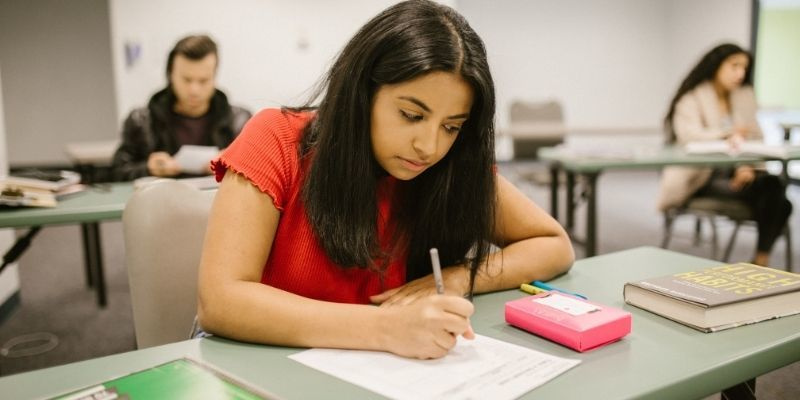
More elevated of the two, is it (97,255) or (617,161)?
(617,161)

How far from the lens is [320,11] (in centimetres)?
607

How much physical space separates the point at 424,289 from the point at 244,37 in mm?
5412

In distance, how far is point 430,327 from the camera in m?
0.76

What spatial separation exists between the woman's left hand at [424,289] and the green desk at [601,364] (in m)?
0.11

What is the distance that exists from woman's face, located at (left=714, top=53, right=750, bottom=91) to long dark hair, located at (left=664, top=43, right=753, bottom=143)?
0.06 feet

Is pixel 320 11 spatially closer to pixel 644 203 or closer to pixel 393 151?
pixel 644 203

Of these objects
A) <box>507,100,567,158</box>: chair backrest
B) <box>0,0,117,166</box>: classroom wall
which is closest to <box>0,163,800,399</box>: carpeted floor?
<box>507,100,567,158</box>: chair backrest

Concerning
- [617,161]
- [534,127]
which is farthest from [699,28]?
[617,161]

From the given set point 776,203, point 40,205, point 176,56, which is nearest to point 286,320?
point 40,205

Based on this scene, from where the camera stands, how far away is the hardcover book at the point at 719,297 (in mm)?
873

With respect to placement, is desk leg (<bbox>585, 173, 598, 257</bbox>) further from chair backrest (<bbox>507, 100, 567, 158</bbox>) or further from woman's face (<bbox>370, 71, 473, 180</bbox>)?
woman's face (<bbox>370, 71, 473, 180</bbox>)

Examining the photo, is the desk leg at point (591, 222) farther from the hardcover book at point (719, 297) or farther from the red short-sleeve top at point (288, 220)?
the red short-sleeve top at point (288, 220)

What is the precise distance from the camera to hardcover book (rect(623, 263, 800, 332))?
2.86 ft

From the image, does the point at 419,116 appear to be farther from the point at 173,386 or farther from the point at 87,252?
the point at 87,252
